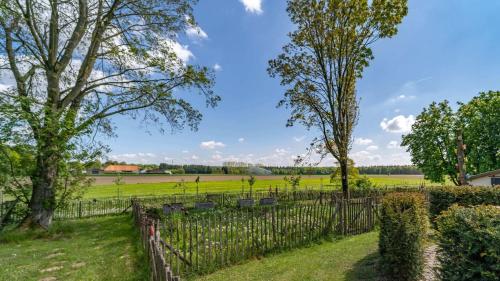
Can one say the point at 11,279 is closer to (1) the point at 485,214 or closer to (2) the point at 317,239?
(2) the point at 317,239

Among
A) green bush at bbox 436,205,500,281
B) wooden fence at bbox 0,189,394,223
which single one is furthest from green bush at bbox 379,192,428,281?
wooden fence at bbox 0,189,394,223

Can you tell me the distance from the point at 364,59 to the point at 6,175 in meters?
20.9

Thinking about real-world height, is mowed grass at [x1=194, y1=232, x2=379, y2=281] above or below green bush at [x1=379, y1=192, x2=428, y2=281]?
below

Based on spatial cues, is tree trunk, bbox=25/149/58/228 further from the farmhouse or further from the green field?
the farmhouse

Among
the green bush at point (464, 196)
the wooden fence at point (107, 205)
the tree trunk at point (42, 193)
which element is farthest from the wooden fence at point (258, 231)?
the tree trunk at point (42, 193)

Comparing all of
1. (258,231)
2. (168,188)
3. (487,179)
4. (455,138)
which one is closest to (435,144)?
(455,138)

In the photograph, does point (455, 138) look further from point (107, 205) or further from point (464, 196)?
point (107, 205)

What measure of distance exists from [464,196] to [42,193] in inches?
723

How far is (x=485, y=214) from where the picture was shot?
357 cm

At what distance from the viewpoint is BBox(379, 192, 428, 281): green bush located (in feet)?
17.0

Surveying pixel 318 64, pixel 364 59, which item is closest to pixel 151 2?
pixel 318 64

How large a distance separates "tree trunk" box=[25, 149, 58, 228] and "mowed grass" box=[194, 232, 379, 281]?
10255mm

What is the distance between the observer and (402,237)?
210 inches

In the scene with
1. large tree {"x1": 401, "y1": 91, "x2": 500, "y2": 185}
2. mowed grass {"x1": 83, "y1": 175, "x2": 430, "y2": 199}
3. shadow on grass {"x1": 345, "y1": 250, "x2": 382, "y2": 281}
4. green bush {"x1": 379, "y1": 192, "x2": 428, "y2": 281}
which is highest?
large tree {"x1": 401, "y1": 91, "x2": 500, "y2": 185}
